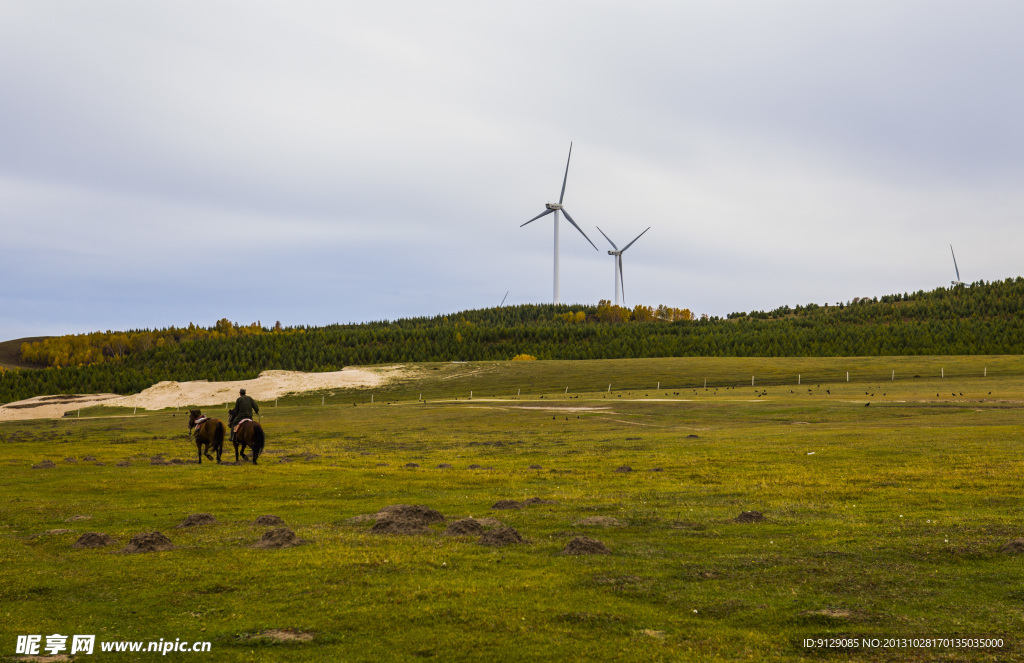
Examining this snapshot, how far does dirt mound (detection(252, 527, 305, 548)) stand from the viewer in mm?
18781

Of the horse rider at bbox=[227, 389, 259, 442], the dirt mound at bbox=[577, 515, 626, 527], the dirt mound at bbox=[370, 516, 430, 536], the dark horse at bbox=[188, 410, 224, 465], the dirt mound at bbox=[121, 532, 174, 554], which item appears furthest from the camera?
the dark horse at bbox=[188, 410, 224, 465]

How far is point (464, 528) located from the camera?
20.3m

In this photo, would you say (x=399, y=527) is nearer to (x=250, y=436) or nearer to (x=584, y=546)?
(x=584, y=546)

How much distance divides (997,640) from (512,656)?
23.4 ft

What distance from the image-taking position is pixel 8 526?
2205cm

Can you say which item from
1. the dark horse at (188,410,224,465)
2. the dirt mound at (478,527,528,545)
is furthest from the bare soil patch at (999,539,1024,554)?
the dark horse at (188,410,224,465)

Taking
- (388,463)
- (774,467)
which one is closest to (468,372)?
(388,463)

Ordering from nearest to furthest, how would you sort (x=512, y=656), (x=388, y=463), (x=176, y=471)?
(x=512, y=656), (x=176, y=471), (x=388, y=463)

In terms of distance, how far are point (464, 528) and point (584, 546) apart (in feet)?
12.2

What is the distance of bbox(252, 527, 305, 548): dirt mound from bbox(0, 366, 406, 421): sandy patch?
97.3 meters

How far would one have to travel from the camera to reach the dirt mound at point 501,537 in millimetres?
18953

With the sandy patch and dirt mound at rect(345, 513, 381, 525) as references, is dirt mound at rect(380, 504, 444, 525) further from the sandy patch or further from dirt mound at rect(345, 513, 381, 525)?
the sandy patch

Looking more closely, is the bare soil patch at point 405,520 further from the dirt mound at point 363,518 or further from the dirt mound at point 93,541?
the dirt mound at point 93,541

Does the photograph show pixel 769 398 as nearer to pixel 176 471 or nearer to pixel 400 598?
pixel 176 471
